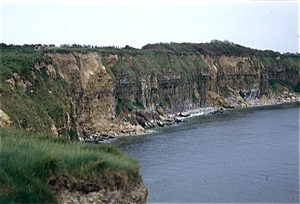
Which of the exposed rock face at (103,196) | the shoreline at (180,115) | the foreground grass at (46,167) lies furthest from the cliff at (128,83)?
the exposed rock face at (103,196)

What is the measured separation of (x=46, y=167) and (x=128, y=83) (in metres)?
56.4

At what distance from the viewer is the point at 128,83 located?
69438mm

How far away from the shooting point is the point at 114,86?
64125 mm

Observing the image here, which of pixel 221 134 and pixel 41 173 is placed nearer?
pixel 41 173

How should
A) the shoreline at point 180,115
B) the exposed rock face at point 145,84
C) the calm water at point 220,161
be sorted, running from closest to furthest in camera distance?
1. the calm water at point 220,161
2. the shoreline at point 180,115
3. the exposed rock face at point 145,84

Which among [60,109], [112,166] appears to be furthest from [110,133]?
[112,166]

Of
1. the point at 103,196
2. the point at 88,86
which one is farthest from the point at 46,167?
the point at 88,86

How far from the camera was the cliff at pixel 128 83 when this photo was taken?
3856cm

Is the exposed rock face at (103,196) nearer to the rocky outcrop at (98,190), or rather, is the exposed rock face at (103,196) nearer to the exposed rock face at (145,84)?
the rocky outcrop at (98,190)

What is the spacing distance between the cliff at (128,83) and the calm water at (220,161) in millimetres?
6286

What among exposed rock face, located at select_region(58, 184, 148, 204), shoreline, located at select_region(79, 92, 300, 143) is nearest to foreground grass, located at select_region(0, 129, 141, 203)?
exposed rock face, located at select_region(58, 184, 148, 204)

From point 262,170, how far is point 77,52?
99.9ft

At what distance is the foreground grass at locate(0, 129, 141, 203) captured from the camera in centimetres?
1259

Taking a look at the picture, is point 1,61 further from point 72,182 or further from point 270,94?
point 270,94
